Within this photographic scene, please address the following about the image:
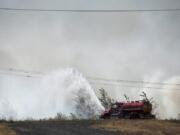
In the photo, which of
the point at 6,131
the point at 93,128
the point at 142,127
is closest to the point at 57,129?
the point at 93,128

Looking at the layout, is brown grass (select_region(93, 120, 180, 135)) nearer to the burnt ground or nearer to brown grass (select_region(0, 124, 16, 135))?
the burnt ground

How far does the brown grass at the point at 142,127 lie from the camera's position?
31672mm

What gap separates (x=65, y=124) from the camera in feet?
115

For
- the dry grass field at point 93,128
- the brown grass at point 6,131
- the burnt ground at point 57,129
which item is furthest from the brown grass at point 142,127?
the brown grass at point 6,131

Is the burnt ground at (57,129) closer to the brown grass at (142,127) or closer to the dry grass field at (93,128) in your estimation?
the dry grass field at (93,128)

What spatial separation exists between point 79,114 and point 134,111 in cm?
3639

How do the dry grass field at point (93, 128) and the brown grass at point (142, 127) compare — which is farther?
the brown grass at point (142, 127)

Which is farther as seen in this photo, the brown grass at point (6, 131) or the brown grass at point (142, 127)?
the brown grass at point (142, 127)

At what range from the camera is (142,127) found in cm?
3441

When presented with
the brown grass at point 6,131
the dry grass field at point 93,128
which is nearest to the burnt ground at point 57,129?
the dry grass field at point 93,128

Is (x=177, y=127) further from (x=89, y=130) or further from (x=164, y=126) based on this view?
(x=89, y=130)

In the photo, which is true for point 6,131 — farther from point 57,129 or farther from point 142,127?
point 142,127

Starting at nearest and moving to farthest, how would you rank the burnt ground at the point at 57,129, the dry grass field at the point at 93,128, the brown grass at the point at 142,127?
1. the burnt ground at the point at 57,129
2. the dry grass field at the point at 93,128
3. the brown grass at the point at 142,127

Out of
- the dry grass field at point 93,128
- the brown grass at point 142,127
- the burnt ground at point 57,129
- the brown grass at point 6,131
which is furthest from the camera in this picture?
the brown grass at point 142,127
